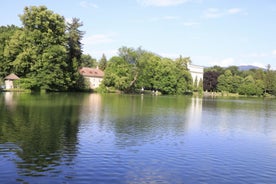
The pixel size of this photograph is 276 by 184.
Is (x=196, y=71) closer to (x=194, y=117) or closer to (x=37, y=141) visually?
(x=194, y=117)

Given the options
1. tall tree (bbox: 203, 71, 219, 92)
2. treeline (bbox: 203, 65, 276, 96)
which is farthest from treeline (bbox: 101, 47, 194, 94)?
tall tree (bbox: 203, 71, 219, 92)

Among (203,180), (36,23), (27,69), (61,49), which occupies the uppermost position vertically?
(36,23)

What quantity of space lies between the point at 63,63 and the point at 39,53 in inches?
225

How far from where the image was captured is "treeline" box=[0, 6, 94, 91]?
70250mm

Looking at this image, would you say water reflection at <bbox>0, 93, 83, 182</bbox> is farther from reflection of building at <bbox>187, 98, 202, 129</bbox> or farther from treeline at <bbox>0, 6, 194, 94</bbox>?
treeline at <bbox>0, 6, 194, 94</bbox>

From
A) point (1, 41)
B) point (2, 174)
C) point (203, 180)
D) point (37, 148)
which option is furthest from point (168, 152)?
point (1, 41)

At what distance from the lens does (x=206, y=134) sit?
24.4m

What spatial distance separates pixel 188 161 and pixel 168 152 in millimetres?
1898

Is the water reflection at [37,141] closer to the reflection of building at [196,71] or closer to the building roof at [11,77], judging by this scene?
the building roof at [11,77]

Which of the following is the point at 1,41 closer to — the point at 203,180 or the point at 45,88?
the point at 45,88

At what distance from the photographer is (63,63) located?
73812mm

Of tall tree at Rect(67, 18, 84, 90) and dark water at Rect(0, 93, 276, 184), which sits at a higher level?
tall tree at Rect(67, 18, 84, 90)

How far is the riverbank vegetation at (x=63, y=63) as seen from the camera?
233 feet

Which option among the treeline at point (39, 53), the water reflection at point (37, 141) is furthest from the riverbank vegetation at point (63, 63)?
the water reflection at point (37, 141)
